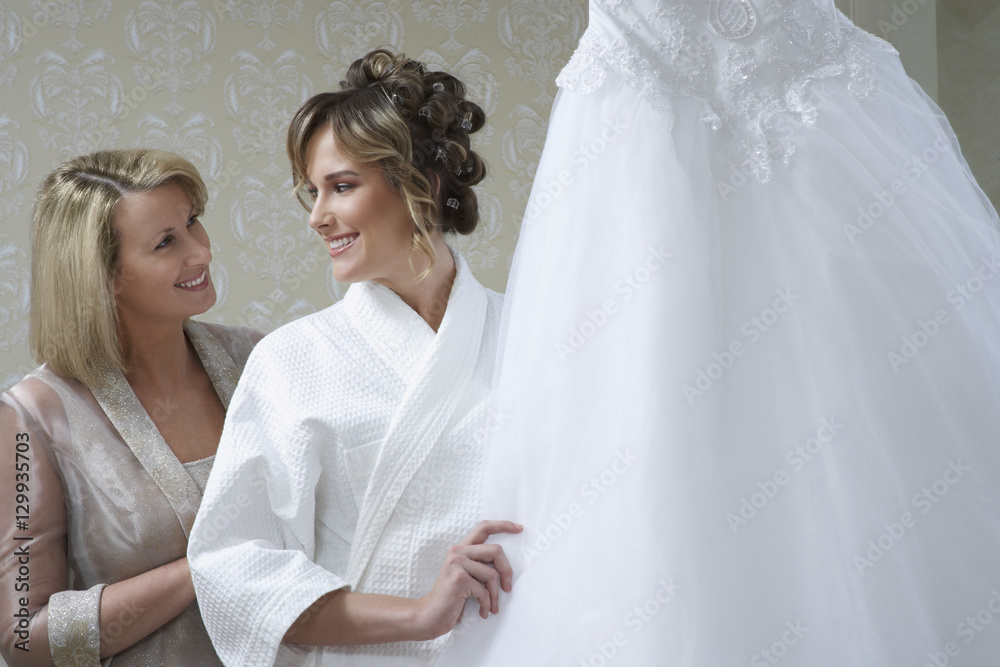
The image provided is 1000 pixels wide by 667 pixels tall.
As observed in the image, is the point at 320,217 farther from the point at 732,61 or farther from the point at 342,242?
the point at 732,61

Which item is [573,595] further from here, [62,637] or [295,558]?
[62,637]

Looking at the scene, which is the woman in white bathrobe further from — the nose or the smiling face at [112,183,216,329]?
the smiling face at [112,183,216,329]

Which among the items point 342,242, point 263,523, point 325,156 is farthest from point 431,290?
point 263,523

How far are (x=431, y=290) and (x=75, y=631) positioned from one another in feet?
2.46

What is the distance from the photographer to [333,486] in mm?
1161

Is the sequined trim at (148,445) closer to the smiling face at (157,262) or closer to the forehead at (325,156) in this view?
the smiling face at (157,262)

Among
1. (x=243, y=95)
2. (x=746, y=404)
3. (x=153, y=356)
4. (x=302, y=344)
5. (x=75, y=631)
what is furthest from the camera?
(x=243, y=95)

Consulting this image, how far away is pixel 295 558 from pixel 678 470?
1.69ft

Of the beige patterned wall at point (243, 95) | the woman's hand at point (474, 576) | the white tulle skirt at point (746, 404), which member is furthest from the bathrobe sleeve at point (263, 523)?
the beige patterned wall at point (243, 95)

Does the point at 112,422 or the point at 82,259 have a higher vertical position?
the point at 82,259

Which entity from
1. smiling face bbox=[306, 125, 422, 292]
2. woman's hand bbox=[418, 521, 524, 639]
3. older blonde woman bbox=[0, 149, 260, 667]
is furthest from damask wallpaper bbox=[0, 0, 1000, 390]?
woman's hand bbox=[418, 521, 524, 639]

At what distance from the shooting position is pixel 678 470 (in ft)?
2.76

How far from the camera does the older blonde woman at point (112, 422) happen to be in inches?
Result: 53.4

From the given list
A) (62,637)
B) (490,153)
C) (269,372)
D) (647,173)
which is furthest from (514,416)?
(490,153)
